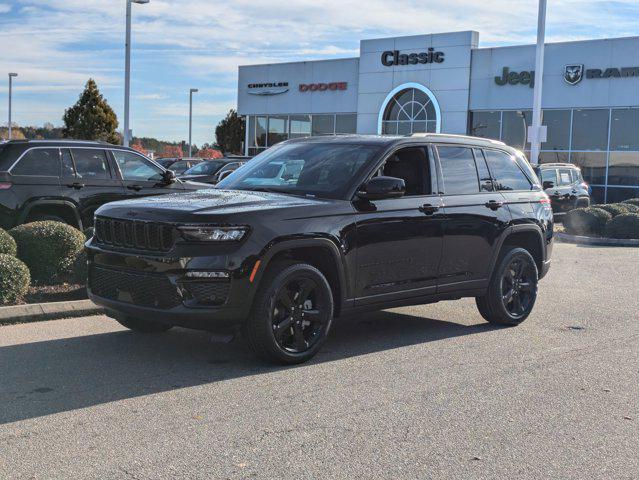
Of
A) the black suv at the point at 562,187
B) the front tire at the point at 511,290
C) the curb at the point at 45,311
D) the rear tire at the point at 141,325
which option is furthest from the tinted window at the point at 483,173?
the black suv at the point at 562,187

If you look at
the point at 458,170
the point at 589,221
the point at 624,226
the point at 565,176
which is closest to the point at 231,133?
the point at 565,176

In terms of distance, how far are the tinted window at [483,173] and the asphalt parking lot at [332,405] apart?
1.41 metres

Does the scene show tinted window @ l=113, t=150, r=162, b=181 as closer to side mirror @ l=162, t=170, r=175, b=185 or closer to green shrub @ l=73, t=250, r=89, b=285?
side mirror @ l=162, t=170, r=175, b=185

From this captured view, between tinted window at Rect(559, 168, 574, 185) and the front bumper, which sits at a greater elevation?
tinted window at Rect(559, 168, 574, 185)

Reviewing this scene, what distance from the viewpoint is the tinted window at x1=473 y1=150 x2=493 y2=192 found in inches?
310

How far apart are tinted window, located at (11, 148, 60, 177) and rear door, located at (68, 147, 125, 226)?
0.40 ft

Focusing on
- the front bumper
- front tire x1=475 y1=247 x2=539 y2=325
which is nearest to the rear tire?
the front bumper

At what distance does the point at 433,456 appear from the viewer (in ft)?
14.1

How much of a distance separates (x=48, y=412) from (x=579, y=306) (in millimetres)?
6545

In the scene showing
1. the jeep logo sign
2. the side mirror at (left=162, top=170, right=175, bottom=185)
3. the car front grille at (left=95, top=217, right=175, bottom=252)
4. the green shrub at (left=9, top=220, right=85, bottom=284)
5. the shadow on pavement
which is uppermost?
the jeep logo sign

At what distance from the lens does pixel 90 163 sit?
10.9 metres

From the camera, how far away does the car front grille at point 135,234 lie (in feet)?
18.8

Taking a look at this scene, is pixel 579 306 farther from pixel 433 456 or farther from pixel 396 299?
pixel 433 456

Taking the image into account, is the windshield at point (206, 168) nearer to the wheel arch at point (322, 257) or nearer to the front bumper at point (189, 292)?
the wheel arch at point (322, 257)
